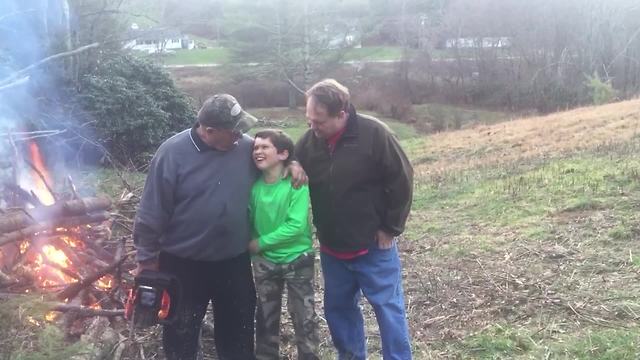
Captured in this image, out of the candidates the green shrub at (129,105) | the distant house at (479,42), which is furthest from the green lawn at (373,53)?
the green shrub at (129,105)

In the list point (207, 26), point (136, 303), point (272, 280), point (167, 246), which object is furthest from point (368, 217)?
point (207, 26)

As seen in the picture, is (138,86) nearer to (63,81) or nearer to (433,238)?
(63,81)

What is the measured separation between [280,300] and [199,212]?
77cm

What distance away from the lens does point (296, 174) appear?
3.57 m

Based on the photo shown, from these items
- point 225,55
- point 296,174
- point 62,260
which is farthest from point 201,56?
point 296,174

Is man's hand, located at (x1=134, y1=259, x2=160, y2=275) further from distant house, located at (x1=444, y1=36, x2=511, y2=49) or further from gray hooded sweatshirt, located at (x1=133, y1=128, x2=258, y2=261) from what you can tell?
distant house, located at (x1=444, y1=36, x2=511, y2=49)

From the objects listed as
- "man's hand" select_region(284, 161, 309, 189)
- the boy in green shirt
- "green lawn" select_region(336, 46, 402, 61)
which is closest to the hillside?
the boy in green shirt

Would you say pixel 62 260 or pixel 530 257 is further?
pixel 530 257

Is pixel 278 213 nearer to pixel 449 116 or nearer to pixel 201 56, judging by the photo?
pixel 449 116

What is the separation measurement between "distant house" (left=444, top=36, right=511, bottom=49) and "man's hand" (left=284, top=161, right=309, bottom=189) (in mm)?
39145

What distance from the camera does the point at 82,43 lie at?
52.1 ft

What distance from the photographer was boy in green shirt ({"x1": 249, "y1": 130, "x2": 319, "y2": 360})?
3602 mm

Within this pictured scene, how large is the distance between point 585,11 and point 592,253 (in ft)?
113

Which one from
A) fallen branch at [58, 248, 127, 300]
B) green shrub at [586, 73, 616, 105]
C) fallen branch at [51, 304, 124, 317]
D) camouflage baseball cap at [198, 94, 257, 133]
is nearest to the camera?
camouflage baseball cap at [198, 94, 257, 133]
